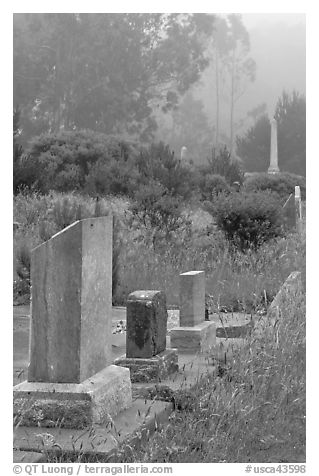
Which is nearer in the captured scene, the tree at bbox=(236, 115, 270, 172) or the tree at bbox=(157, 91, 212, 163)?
the tree at bbox=(236, 115, 270, 172)

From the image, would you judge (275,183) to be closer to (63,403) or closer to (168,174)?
(168,174)

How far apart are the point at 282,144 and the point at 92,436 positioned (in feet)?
125

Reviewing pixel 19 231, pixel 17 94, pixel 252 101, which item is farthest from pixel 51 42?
pixel 252 101

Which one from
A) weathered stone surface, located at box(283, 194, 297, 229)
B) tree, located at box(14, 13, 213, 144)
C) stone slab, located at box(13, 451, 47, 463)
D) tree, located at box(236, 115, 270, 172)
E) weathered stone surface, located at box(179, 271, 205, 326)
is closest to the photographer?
stone slab, located at box(13, 451, 47, 463)

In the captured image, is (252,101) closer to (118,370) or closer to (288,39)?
(288,39)

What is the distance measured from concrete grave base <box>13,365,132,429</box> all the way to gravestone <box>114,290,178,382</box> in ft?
3.85

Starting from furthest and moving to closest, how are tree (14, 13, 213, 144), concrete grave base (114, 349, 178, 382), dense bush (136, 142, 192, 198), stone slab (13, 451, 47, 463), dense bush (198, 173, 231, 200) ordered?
tree (14, 13, 213, 144), dense bush (198, 173, 231, 200), dense bush (136, 142, 192, 198), concrete grave base (114, 349, 178, 382), stone slab (13, 451, 47, 463)

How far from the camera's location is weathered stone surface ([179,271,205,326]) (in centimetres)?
806

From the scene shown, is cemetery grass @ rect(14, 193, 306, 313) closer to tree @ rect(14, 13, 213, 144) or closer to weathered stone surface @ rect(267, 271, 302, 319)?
weathered stone surface @ rect(267, 271, 302, 319)

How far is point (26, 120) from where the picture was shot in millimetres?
37531

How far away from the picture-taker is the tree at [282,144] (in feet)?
133

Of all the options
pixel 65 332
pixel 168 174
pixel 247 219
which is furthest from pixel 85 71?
pixel 65 332

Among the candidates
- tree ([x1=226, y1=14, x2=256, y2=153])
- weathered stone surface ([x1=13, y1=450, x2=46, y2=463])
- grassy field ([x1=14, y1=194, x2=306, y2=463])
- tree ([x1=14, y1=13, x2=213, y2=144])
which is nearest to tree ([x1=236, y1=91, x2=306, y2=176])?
tree ([x1=14, y1=13, x2=213, y2=144])

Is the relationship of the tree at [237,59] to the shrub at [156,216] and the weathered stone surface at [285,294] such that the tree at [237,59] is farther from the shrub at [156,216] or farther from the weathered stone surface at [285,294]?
the weathered stone surface at [285,294]
